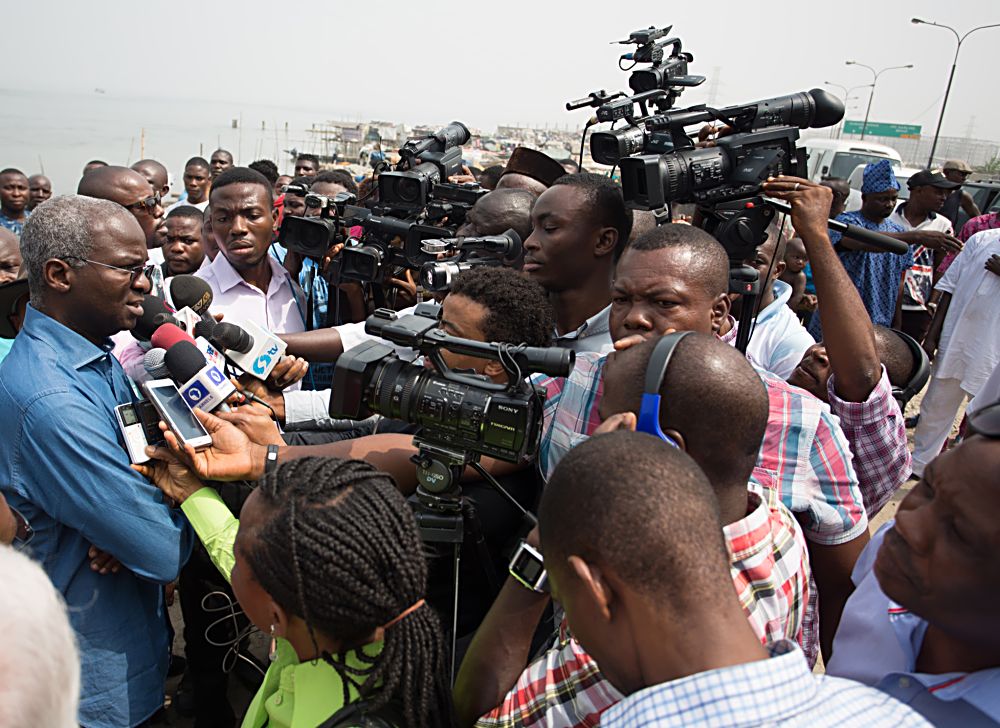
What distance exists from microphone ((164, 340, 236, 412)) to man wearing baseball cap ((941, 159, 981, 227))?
307 inches

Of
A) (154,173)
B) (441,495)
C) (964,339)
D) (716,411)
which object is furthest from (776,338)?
(154,173)

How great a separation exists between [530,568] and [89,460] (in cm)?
115

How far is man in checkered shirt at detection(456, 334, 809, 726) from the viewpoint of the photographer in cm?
129

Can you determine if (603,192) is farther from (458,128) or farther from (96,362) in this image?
(96,362)

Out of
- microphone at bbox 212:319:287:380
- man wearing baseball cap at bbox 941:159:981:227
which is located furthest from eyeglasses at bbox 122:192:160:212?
man wearing baseball cap at bbox 941:159:981:227

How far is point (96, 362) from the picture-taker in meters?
1.92

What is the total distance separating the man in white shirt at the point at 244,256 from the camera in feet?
10.6

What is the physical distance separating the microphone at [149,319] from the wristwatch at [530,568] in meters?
1.38

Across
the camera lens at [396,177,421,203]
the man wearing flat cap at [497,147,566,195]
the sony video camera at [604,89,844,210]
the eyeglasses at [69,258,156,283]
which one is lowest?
the eyeglasses at [69,258,156,283]

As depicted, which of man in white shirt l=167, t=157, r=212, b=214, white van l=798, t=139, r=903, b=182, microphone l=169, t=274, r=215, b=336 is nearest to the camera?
microphone l=169, t=274, r=215, b=336

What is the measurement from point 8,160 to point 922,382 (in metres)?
34.9

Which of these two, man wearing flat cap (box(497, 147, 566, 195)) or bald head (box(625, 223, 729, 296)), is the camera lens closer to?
man wearing flat cap (box(497, 147, 566, 195))

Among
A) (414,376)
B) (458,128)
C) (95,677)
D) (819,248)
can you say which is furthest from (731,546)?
(458,128)

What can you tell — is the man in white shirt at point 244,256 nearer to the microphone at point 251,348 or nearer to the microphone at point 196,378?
the microphone at point 251,348
